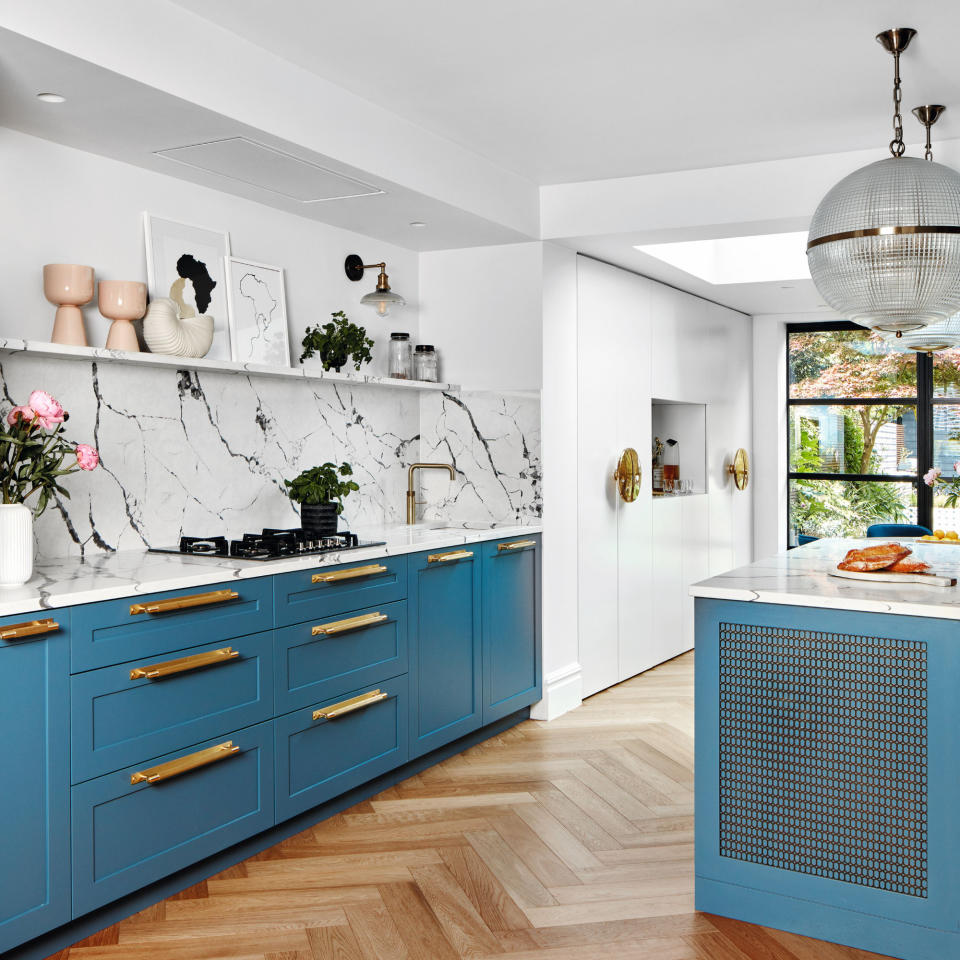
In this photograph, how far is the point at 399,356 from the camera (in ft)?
14.7

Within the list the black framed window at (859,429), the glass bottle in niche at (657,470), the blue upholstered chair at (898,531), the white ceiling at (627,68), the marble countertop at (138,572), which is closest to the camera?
the marble countertop at (138,572)

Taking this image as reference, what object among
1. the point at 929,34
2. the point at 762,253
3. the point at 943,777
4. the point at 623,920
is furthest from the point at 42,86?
the point at 762,253

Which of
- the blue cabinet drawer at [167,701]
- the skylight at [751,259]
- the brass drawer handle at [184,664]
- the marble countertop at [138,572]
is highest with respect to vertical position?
the skylight at [751,259]

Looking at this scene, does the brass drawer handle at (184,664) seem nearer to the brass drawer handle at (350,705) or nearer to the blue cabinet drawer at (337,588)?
the blue cabinet drawer at (337,588)

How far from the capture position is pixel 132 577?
2.74m

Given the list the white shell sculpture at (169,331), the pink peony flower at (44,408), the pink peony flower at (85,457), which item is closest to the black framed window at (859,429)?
the white shell sculpture at (169,331)

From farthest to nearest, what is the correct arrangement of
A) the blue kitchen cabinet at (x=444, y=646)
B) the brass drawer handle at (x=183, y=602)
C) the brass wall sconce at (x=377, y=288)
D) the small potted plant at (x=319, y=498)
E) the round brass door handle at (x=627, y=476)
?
the round brass door handle at (x=627, y=476) → the brass wall sconce at (x=377, y=288) → the blue kitchen cabinet at (x=444, y=646) → the small potted plant at (x=319, y=498) → the brass drawer handle at (x=183, y=602)

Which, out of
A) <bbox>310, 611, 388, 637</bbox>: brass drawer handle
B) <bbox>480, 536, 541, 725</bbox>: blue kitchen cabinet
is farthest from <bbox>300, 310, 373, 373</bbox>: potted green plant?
<bbox>310, 611, 388, 637</bbox>: brass drawer handle

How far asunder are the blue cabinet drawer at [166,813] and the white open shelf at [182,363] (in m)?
1.21

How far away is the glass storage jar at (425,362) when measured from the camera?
4.59 metres

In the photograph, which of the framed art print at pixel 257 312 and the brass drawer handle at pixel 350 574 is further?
the framed art print at pixel 257 312

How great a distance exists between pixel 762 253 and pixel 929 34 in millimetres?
3140

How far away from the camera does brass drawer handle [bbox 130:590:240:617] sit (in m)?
2.64

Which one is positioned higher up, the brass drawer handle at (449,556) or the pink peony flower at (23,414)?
the pink peony flower at (23,414)
